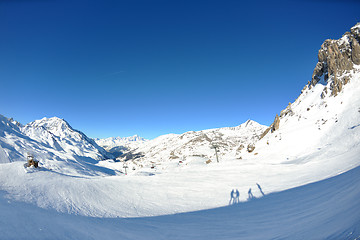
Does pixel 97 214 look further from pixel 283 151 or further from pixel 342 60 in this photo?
pixel 342 60

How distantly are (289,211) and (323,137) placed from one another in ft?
105

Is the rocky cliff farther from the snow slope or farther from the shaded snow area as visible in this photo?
the shaded snow area

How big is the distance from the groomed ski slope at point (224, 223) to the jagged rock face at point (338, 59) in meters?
48.8

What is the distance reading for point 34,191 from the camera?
9055 millimetres

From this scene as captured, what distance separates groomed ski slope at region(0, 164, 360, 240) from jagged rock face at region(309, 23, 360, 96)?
160 feet

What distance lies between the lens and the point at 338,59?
151 ft

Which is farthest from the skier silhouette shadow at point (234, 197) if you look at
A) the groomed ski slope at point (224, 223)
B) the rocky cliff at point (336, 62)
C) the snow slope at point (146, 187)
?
the rocky cliff at point (336, 62)

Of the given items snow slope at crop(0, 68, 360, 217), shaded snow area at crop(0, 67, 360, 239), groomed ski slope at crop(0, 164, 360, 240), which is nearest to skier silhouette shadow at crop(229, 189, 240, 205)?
shaded snow area at crop(0, 67, 360, 239)

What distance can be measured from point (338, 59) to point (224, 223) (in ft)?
202

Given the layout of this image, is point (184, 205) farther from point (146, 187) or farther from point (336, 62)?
point (336, 62)

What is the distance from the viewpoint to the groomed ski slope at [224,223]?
4.29 metres

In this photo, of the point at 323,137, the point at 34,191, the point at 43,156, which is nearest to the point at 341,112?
the point at 323,137

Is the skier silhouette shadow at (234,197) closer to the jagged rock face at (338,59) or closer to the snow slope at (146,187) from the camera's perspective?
the snow slope at (146,187)

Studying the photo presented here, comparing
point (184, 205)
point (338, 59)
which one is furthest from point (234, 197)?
point (338, 59)
